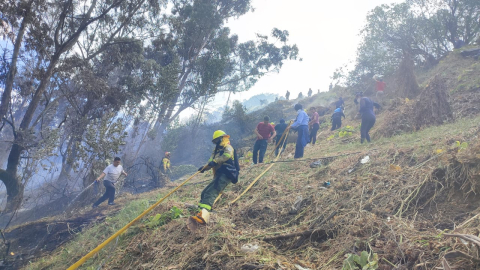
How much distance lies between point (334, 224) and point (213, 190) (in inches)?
81.1

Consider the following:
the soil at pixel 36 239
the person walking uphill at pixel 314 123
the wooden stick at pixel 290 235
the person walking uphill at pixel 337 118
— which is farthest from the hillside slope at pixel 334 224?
the person walking uphill at pixel 337 118

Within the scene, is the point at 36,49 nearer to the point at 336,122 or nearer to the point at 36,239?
the point at 36,239

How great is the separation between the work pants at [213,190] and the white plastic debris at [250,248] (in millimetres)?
1398

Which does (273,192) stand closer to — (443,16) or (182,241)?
(182,241)

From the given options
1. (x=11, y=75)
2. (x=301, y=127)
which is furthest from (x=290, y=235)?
(x=11, y=75)

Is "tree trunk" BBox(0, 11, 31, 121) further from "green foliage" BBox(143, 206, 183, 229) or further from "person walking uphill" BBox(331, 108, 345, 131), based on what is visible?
"person walking uphill" BBox(331, 108, 345, 131)

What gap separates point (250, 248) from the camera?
9.54ft

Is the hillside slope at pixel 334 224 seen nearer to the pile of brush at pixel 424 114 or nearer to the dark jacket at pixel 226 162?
the dark jacket at pixel 226 162

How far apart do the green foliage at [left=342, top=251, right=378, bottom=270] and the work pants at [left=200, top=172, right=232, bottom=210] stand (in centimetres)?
239

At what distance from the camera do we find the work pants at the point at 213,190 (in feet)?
14.4

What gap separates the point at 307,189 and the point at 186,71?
15.5 meters

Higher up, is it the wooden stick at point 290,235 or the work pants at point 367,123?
the work pants at point 367,123

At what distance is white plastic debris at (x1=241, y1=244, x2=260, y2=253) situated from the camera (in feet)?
9.39

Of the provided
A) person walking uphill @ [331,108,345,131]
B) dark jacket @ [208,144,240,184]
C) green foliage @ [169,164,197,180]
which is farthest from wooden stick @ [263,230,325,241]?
green foliage @ [169,164,197,180]
